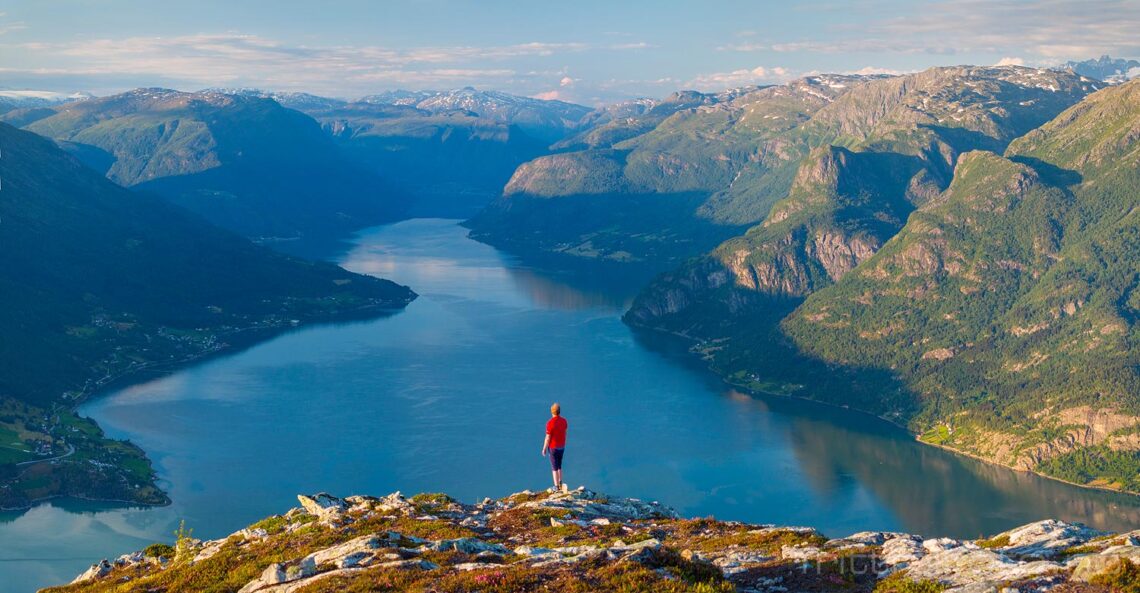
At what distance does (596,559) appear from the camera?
109 ft

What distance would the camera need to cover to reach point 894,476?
185500 mm

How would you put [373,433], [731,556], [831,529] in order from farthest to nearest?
[373,433] < [831,529] < [731,556]

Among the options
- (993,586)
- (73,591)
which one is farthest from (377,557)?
(993,586)

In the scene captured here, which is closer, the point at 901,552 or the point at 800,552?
the point at 901,552

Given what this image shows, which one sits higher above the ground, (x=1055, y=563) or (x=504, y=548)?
(x=1055, y=563)

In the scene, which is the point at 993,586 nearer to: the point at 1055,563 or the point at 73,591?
the point at 1055,563

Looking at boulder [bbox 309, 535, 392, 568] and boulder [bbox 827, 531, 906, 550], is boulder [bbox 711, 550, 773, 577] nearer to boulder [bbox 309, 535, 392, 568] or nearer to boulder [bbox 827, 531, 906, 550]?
boulder [bbox 827, 531, 906, 550]

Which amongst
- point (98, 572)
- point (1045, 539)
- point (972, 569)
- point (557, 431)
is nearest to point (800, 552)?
point (972, 569)

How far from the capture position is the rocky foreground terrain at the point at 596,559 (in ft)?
102

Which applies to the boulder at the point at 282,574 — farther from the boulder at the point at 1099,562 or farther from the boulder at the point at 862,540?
the boulder at the point at 1099,562

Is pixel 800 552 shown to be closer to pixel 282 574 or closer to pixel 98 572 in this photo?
pixel 282 574

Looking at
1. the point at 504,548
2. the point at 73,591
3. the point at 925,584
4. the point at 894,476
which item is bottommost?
the point at 894,476

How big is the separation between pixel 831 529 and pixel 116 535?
104 meters

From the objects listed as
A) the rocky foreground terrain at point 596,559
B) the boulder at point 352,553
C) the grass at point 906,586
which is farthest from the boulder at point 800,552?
the boulder at point 352,553
